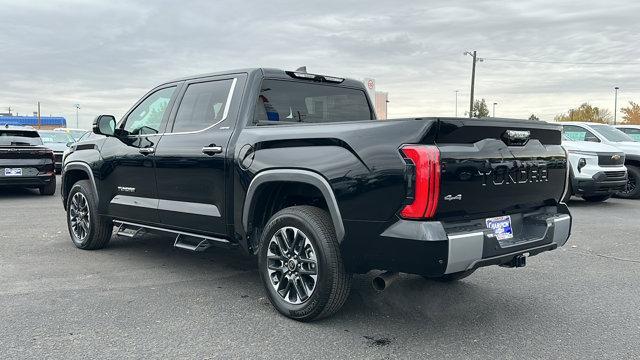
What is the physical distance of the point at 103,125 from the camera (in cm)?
574

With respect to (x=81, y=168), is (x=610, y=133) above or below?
above

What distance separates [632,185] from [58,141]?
1703 cm

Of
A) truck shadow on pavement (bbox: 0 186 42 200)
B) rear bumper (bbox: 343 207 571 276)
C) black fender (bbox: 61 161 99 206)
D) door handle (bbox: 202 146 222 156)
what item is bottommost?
truck shadow on pavement (bbox: 0 186 42 200)

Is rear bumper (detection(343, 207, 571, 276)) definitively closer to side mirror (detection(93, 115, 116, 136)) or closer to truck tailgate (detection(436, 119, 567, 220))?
truck tailgate (detection(436, 119, 567, 220))

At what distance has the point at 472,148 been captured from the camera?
3.56 m

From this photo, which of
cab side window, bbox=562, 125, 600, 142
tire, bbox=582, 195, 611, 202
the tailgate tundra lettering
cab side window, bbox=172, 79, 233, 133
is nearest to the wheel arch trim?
cab side window, bbox=172, 79, 233, 133

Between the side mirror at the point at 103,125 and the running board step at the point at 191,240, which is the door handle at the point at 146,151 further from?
the running board step at the point at 191,240

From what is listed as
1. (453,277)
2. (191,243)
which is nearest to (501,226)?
(453,277)

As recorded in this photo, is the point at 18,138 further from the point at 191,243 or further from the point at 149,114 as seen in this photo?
the point at 191,243

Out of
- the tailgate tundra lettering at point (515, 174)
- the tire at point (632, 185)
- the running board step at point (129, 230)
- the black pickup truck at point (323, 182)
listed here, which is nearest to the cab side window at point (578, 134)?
the tire at point (632, 185)

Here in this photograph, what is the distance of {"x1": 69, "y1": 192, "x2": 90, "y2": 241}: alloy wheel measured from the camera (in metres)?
6.36

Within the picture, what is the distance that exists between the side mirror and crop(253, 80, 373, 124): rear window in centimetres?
194

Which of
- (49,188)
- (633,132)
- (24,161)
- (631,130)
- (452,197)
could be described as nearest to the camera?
(452,197)

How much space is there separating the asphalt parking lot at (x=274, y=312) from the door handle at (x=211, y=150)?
3.96 feet
